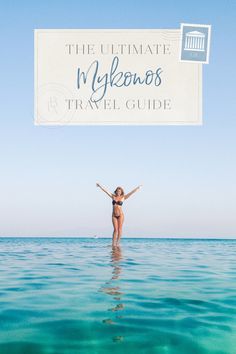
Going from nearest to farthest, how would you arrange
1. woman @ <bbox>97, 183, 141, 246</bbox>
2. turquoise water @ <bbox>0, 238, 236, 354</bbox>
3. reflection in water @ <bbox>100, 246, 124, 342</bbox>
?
turquoise water @ <bbox>0, 238, 236, 354</bbox> → reflection in water @ <bbox>100, 246, 124, 342</bbox> → woman @ <bbox>97, 183, 141, 246</bbox>

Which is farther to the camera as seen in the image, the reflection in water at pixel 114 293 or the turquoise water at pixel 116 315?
the reflection in water at pixel 114 293

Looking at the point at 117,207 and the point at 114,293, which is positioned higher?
the point at 117,207

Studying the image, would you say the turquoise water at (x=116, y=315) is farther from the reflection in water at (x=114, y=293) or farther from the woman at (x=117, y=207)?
the woman at (x=117, y=207)

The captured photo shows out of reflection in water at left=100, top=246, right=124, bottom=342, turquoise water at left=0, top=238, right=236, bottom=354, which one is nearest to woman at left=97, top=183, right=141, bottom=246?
reflection in water at left=100, top=246, right=124, bottom=342

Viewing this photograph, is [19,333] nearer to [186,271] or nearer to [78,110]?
[186,271]

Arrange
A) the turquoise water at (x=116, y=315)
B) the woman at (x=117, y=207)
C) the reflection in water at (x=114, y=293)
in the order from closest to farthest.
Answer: the turquoise water at (x=116, y=315) < the reflection in water at (x=114, y=293) < the woman at (x=117, y=207)

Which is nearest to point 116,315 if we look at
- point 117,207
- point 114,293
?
point 114,293

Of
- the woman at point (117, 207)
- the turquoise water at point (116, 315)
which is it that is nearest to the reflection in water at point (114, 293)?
the turquoise water at point (116, 315)

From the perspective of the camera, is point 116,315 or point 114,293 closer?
point 116,315

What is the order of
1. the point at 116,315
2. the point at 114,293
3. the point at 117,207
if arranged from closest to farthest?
the point at 116,315 < the point at 114,293 < the point at 117,207

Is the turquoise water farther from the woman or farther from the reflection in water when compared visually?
the woman

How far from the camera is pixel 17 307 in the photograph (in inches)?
191

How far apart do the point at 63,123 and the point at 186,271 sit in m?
5.61

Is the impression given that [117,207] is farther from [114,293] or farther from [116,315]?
[116,315]
